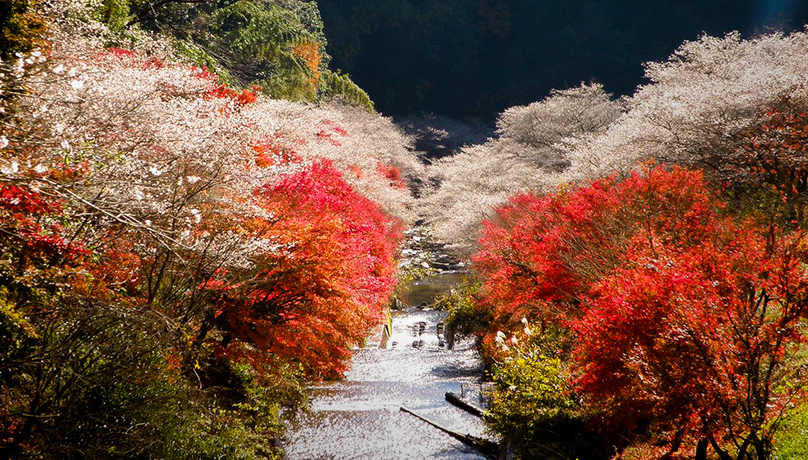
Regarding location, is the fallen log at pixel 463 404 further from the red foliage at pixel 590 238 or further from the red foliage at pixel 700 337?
the red foliage at pixel 700 337

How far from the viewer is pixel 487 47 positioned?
73.4 metres

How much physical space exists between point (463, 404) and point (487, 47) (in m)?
69.1

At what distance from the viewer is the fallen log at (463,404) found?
11539mm

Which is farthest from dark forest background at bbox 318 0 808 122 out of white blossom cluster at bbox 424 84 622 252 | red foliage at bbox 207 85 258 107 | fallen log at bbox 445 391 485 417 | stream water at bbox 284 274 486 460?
fallen log at bbox 445 391 485 417

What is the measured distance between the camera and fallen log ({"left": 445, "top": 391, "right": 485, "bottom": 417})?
37.9 feet

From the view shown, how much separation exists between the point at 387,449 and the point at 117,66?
10776mm

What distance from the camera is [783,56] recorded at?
1570 cm

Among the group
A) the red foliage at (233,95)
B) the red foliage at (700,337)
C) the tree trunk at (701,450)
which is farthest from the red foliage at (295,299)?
the red foliage at (233,95)

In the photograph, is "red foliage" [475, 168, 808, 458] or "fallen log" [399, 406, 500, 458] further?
"fallen log" [399, 406, 500, 458]

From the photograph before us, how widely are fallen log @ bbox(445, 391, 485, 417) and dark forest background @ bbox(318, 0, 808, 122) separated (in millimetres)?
60868

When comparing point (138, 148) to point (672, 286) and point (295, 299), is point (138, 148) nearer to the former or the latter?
point (295, 299)

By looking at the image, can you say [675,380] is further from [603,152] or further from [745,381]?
[603,152]

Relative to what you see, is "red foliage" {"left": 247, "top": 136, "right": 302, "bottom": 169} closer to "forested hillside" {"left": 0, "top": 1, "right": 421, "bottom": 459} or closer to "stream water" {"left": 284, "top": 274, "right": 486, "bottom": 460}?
"forested hillside" {"left": 0, "top": 1, "right": 421, "bottom": 459}

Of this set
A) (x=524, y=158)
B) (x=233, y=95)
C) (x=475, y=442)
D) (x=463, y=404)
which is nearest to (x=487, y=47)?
(x=524, y=158)
